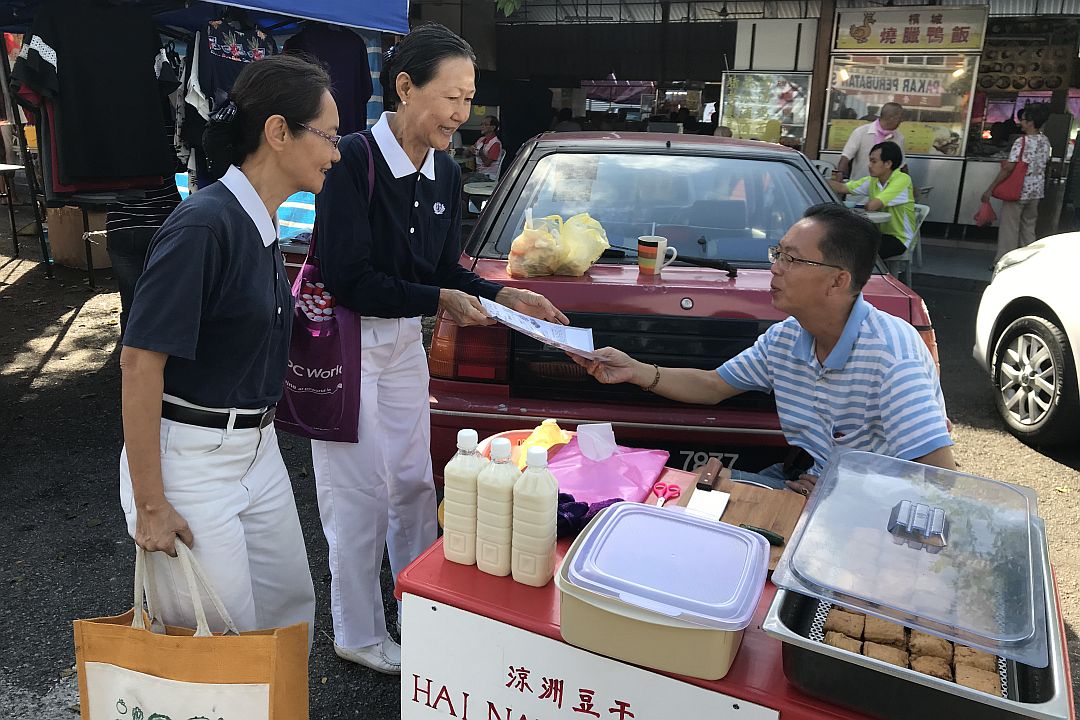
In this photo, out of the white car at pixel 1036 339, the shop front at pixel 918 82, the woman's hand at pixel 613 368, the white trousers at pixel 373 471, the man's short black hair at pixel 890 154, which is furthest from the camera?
the shop front at pixel 918 82

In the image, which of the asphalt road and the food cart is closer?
the food cart

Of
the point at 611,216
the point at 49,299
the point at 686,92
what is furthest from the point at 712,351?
the point at 686,92

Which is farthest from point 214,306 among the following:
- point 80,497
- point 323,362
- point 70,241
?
point 70,241

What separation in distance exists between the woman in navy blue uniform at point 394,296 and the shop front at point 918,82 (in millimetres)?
9527

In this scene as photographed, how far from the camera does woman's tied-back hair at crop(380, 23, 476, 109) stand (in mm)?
2174

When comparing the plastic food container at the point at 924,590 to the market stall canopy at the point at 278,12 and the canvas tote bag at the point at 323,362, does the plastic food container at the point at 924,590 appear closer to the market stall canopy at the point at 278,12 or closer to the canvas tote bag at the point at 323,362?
the canvas tote bag at the point at 323,362

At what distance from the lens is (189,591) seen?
1746mm

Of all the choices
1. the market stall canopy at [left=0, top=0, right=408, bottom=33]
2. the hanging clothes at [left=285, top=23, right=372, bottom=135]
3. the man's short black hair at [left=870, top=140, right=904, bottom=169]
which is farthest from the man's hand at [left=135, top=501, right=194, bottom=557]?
the man's short black hair at [left=870, top=140, right=904, bottom=169]

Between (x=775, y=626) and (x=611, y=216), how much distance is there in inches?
96.7

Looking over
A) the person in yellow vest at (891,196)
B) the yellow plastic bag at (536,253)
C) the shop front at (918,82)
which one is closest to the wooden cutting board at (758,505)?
the yellow plastic bag at (536,253)

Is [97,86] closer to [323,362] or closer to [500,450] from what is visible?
[323,362]

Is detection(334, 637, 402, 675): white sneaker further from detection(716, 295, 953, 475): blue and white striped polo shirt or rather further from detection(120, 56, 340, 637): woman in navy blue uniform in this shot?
detection(716, 295, 953, 475): blue and white striped polo shirt

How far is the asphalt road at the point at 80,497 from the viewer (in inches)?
102

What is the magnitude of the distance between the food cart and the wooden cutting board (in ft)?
0.04
